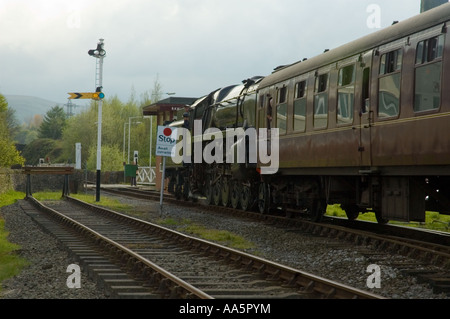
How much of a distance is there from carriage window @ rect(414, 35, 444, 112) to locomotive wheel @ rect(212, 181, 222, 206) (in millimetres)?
13543

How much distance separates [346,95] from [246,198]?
8256mm

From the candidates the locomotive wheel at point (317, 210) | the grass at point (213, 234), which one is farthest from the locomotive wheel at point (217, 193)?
the locomotive wheel at point (317, 210)

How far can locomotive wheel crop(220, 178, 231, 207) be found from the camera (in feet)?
74.2

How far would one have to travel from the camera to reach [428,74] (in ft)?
33.6

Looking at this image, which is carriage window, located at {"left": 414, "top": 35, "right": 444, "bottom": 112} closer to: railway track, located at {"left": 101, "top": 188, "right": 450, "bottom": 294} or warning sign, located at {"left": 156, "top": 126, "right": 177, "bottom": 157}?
railway track, located at {"left": 101, "top": 188, "right": 450, "bottom": 294}

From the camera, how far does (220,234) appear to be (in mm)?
14906

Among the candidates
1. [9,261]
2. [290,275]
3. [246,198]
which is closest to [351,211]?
[246,198]

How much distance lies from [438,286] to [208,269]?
133 inches

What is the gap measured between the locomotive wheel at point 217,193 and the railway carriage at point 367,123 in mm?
4401

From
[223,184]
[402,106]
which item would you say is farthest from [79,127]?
[402,106]

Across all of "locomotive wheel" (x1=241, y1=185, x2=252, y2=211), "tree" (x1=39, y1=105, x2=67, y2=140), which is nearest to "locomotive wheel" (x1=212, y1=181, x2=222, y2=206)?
"locomotive wheel" (x1=241, y1=185, x2=252, y2=211)

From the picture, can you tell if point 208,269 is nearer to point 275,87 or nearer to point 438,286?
point 438,286

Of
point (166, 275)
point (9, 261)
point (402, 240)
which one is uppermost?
point (402, 240)

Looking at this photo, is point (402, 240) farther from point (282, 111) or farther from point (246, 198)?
point (246, 198)
